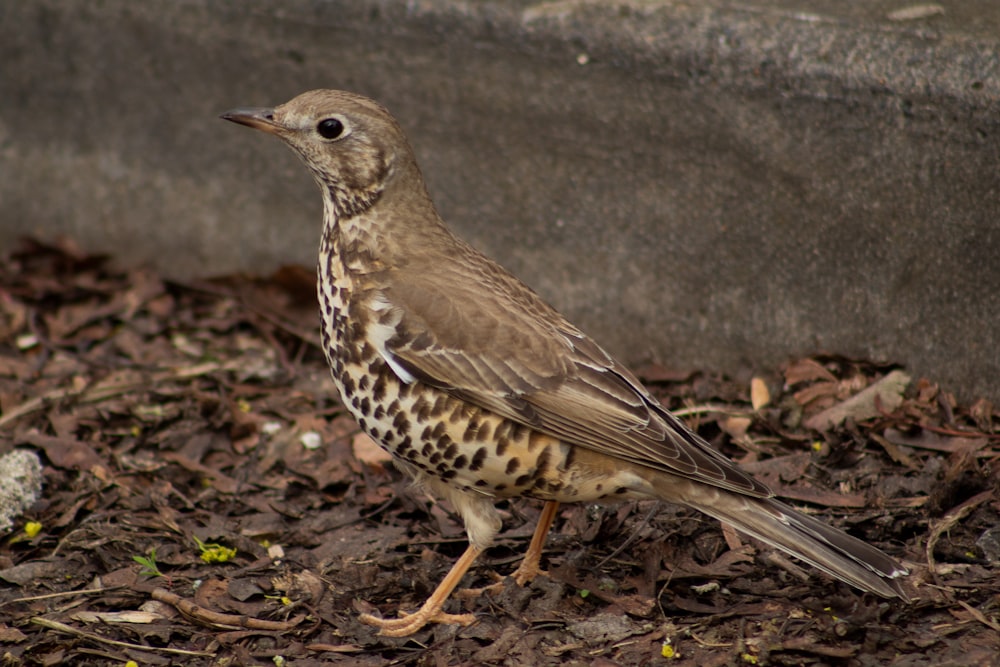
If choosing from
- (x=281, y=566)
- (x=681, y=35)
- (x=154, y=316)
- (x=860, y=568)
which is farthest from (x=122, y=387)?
(x=860, y=568)

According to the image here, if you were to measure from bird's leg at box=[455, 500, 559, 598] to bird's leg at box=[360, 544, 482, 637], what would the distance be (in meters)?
0.17

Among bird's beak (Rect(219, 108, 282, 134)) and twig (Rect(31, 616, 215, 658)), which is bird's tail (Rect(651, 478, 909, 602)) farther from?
bird's beak (Rect(219, 108, 282, 134))

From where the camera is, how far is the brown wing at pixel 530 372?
4.25 m

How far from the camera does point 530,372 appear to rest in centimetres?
437

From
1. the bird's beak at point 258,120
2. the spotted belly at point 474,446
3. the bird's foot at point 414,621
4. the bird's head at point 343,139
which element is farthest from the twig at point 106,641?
the bird's beak at point 258,120

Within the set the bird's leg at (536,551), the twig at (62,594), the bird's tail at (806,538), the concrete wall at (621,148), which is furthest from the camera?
the concrete wall at (621,148)

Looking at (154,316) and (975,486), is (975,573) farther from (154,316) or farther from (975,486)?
(154,316)

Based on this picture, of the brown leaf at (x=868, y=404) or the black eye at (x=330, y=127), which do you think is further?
the brown leaf at (x=868, y=404)

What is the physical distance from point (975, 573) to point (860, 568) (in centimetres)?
56

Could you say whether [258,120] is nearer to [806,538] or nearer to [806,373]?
[806,538]

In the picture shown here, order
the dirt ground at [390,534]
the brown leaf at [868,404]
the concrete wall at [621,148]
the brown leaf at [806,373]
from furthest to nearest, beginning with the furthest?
the brown leaf at [806,373] < the brown leaf at [868,404] < the concrete wall at [621,148] < the dirt ground at [390,534]

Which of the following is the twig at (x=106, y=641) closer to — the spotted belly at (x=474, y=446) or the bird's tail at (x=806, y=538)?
the spotted belly at (x=474, y=446)

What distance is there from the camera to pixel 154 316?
275 inches

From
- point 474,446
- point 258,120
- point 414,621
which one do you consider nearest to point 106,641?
point 414,621
